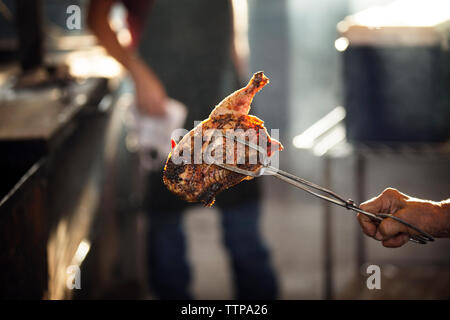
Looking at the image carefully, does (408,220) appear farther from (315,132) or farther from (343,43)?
(315,132)

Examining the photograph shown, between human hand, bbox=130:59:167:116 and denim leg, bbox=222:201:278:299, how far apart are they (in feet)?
2.93

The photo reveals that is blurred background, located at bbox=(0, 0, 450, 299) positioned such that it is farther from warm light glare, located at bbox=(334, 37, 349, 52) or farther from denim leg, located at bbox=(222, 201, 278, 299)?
denim leg, located at bbox=(222, 201, 278, 299)

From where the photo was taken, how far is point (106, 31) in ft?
7.40

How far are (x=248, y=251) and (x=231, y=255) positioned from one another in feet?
0.55

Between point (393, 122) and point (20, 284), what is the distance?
1771 mm

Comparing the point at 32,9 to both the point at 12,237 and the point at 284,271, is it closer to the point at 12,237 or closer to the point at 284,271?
the point at 12,237

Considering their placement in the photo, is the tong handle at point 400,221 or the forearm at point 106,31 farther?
the forearm at point 106,31

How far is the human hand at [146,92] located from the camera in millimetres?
2178

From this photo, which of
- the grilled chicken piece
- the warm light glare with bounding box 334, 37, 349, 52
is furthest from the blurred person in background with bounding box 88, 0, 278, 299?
the grilled chicken piece

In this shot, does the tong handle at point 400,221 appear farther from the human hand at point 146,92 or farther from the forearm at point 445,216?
the human hand at point 146,92

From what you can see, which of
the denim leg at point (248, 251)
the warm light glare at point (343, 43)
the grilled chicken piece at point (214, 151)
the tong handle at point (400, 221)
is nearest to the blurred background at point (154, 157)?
the warm light glare at point (343, 43)

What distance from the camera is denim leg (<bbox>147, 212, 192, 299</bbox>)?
273 cm

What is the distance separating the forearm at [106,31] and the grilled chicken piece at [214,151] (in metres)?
1.33
